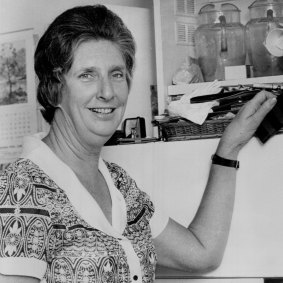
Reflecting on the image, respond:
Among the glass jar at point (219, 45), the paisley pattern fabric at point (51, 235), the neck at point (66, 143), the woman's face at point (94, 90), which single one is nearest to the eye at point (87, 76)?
the woman's face at point (94, 90)

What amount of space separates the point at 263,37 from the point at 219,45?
152 mm

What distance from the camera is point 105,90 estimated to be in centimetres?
158

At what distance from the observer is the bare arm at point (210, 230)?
177 cm

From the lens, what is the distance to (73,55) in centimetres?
157

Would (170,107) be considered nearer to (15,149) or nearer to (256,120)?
(256,120)

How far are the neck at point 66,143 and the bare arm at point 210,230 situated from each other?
33 centimetres

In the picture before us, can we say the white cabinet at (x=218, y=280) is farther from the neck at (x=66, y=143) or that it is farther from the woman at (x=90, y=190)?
the neck at (x=66, y=143)

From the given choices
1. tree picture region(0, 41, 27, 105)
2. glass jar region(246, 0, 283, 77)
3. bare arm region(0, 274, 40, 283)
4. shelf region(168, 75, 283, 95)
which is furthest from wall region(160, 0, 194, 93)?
bare arm region(0, 274, 40, 283)

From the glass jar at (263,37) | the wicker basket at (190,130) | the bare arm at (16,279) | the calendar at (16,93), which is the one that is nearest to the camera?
the bare arm at (16,279)

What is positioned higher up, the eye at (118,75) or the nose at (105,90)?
the eye at (118,75)

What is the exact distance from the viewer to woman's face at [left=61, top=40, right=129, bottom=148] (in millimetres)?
1567

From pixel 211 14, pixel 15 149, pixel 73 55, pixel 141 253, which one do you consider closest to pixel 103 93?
pixel 73 55

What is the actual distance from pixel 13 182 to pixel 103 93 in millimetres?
327

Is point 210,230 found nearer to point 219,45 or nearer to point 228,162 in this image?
point 228,162
